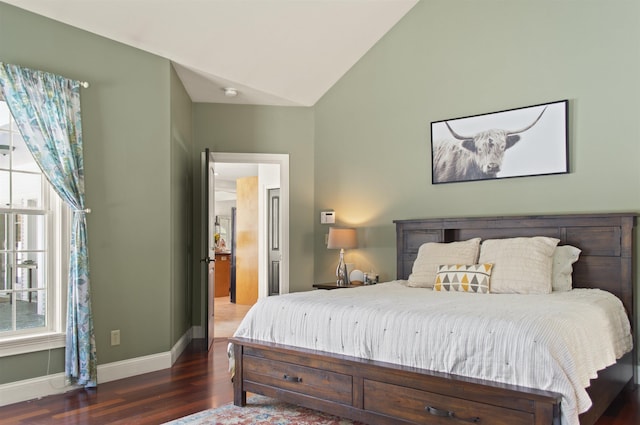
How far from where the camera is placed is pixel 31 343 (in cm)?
359

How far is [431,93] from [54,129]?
3.34m

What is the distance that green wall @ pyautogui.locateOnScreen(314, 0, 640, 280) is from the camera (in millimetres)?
4062

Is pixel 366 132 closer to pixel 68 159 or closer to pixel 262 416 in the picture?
pixel 68 159

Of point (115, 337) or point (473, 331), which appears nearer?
point (473, 331)

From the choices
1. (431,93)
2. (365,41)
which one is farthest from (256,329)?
(365,41)

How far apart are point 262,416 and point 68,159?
7.38ft

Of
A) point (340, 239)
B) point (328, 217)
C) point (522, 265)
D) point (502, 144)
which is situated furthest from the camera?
point (328, 217)

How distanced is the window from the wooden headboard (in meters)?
3.37

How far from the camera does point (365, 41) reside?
18.0 feet

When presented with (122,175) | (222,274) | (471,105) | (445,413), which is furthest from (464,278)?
(222,274)

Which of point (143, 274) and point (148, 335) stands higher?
point (143, 274)

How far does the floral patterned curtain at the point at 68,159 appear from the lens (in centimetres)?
358

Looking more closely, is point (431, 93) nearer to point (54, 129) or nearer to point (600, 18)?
point (600, 18)

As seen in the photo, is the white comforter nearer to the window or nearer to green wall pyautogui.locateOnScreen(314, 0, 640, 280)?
green wall pyautogui.locateOnScreen(314, 0, 640, 280)
